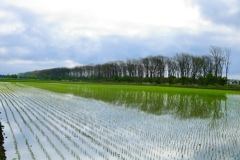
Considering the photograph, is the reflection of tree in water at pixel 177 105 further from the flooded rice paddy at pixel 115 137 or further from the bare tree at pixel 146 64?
the bare tree at pixel 146 64

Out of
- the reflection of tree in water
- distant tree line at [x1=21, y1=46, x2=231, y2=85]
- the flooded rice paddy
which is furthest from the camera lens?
distant tree line at [x1=21, y1=46, x2=231, y2=85]

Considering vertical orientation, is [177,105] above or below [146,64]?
below

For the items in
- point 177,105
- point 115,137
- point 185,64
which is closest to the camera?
point 115,137

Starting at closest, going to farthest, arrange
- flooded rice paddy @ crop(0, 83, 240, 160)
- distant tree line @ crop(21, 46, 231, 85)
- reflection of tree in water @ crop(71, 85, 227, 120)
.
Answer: flooded rice paddy @ crop(0, 83, 240, 160) < reflection of tree in water @ crop(71, 85, 227, 120) < distant tree line @ crop(21, 46, 231, 85)

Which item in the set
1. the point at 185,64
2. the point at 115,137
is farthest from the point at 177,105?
the point at 185,64

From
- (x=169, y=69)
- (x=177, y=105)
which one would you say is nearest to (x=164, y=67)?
(x=169, y=69)

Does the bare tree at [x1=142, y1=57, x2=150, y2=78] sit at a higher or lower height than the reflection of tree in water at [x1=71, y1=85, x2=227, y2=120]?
higher

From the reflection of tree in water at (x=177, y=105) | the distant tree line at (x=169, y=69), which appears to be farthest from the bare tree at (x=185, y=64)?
the reflection of tree in water at (x=177, y=105)

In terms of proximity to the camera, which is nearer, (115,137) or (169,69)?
(115,137)

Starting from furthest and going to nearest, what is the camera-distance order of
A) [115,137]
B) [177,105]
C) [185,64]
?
1. [185,64]
2. [177,105]
3. [115,137]

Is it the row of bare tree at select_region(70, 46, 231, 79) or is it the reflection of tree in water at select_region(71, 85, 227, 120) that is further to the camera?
the row of bare tree at select_region(70, 46, 231, 79)

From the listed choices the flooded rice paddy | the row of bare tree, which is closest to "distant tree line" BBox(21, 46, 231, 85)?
the row of bare tree

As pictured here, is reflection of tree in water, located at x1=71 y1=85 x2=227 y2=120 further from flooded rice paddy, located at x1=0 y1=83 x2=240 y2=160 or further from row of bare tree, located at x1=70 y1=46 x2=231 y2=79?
row of bare tree, located at x1=70 y1=46 x2=231 y2=79

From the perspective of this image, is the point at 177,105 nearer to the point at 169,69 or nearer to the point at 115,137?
the point at 115,137
